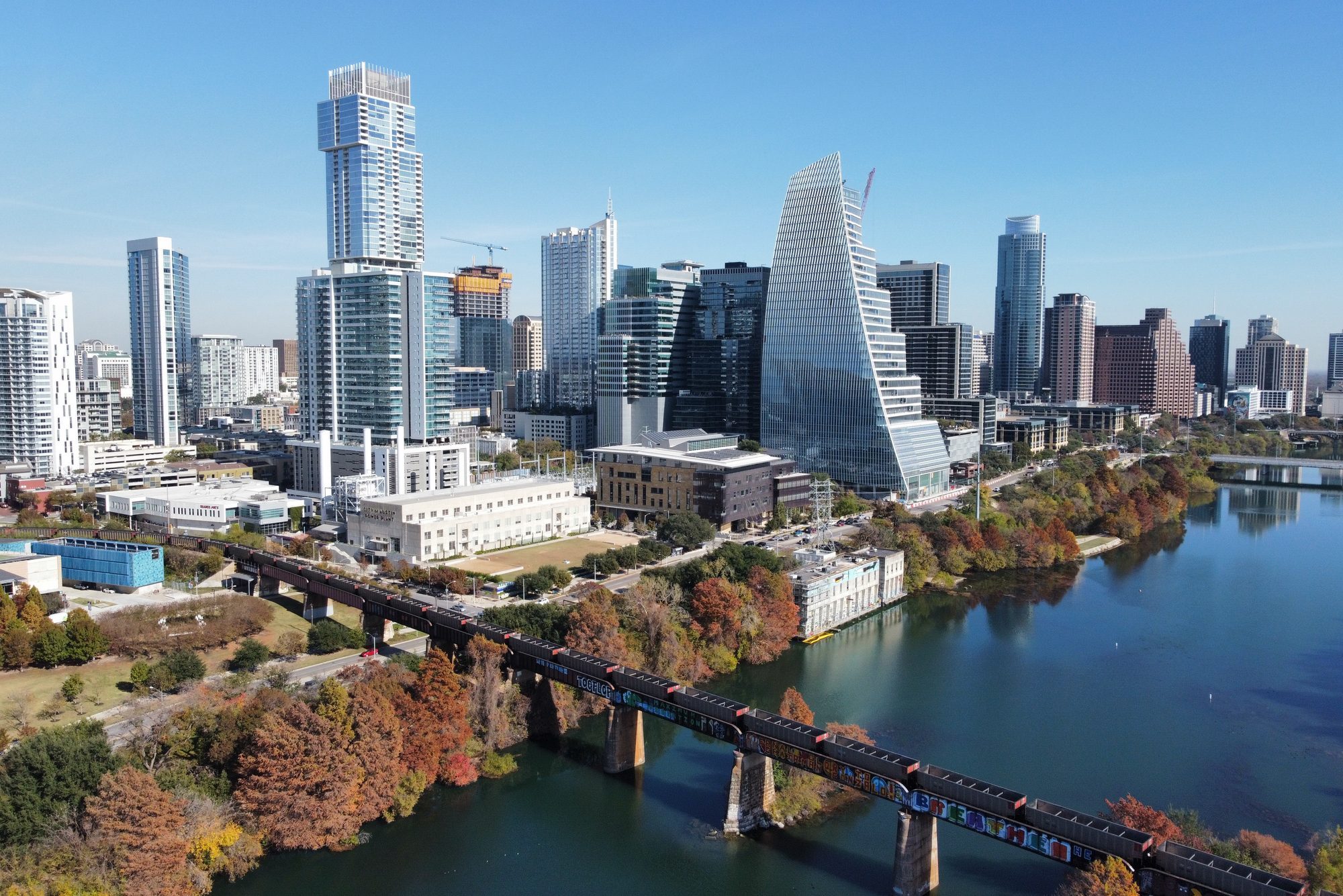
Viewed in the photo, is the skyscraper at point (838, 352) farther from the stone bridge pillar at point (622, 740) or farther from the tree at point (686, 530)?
the stone bridge pillar at point (622, 740)

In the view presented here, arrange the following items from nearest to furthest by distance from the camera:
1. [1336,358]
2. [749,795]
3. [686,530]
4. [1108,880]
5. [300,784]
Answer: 1. [1108,880]
2. [300,784]
3. [749,795]
4. [686,530]
5. [1336,358]

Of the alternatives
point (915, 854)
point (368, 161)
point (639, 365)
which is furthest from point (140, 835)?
point (368, 161)

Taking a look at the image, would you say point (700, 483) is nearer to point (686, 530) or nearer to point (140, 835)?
point (686, 530)

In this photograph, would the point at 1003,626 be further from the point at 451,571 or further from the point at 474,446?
the point at 474,446

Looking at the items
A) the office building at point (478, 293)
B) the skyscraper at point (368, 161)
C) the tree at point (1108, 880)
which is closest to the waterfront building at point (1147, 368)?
the office building at point (478, 293)

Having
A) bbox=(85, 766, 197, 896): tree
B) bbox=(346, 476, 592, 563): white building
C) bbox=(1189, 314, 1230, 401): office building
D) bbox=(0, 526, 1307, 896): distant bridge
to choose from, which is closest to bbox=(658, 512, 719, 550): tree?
bbox=(346, 476, 592, 563): white building

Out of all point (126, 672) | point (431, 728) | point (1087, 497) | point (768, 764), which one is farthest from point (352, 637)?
point (1087, 497)
